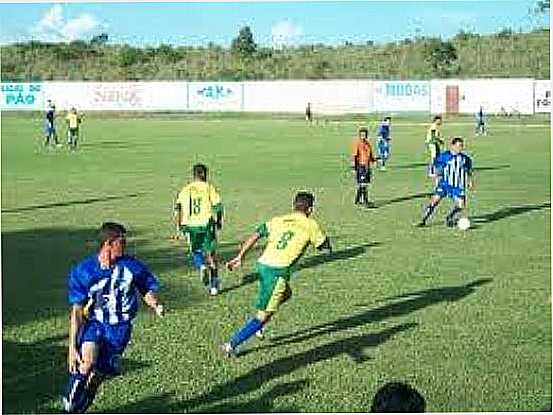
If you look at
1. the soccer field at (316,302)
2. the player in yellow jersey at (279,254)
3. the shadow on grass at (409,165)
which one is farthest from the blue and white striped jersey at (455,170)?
the shadow on grass at (409,165)

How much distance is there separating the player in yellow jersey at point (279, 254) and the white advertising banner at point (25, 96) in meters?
45.0

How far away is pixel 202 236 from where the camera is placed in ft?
39.0

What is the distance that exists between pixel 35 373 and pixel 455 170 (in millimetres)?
10346

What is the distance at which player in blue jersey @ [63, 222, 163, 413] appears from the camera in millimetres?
6852

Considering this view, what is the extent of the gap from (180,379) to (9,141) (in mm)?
31901

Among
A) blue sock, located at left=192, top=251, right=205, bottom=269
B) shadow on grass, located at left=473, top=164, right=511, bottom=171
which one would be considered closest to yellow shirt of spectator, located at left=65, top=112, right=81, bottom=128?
shadow on grass, located at left=473, top=164, right=511, bottom=171

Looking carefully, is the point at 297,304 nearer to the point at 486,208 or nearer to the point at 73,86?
the point at 486,208

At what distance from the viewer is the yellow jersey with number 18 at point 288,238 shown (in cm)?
885

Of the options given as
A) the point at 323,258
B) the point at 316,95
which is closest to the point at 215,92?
the point at 316,95

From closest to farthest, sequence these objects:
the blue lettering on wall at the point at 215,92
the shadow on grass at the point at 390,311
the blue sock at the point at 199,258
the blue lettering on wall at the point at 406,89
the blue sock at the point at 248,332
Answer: the blue sock at the point at 248,332, the shadow on grass at the point at 390,311, the blue sock at the point at 199,258, the blue lettering on wall at the point at 406,89, the blue lettering on wall at the point at 215,92

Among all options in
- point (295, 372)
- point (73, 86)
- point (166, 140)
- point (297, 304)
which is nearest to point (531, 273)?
point (297, 304)

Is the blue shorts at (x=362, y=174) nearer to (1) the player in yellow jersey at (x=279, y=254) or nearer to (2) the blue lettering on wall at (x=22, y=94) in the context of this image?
(1) the player in yellow jersey at (x=279, y=254)

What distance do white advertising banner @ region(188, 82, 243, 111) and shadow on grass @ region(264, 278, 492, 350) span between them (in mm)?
44389

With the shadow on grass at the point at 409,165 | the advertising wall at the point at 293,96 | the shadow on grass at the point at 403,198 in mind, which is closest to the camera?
the shadow on grass at the point at 403,198
